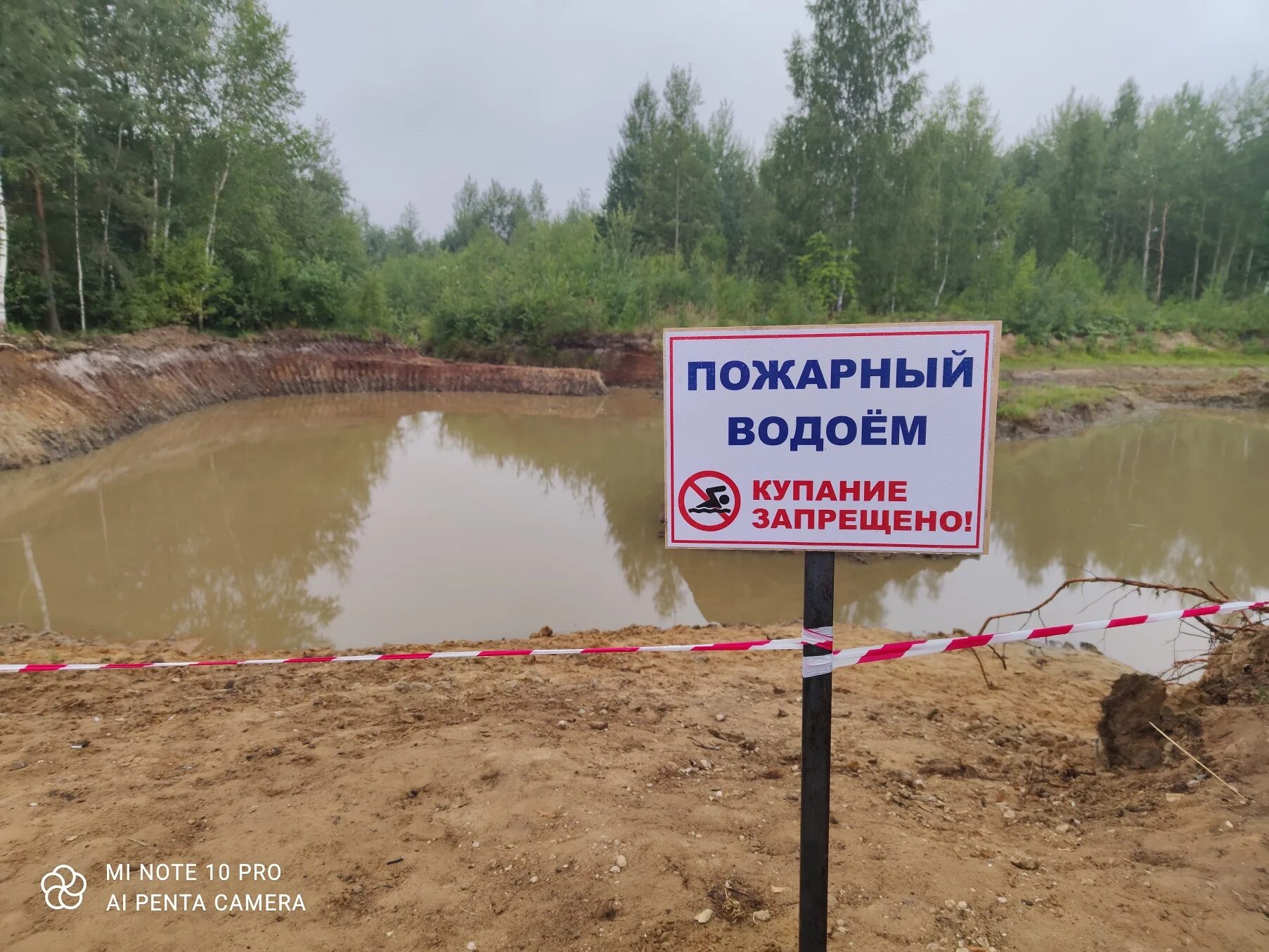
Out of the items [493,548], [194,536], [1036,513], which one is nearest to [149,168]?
[194,536]

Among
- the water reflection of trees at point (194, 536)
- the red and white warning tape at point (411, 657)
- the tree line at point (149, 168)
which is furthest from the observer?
the tree line at point (149, 168)

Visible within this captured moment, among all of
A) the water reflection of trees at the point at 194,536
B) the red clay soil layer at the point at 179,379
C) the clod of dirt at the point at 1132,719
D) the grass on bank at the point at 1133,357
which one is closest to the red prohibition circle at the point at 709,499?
the clod of dirt at the point at 1132,719

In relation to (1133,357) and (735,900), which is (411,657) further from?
(1133,357)

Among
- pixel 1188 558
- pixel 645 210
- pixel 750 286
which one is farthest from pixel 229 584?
pixel 645 210

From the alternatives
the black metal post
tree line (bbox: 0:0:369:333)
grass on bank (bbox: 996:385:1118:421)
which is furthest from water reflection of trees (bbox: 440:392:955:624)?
tree line (bbox: 0:0:369:333)

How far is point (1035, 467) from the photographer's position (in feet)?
43.1

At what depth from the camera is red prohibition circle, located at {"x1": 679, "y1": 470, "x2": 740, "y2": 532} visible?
1842 mm

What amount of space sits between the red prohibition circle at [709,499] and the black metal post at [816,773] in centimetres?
22

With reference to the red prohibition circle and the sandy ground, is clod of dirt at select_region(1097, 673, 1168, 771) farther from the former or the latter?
the red prohibition circle

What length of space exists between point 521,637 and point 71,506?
7.94 meters

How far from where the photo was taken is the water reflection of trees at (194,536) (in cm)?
678

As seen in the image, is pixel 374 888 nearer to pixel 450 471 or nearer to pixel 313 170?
pixel 450 471

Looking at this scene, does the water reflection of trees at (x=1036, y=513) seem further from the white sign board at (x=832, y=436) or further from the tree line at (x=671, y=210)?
the tree line at (x=671, y=210)

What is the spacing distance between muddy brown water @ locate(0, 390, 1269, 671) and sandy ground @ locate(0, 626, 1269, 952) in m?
2.21
